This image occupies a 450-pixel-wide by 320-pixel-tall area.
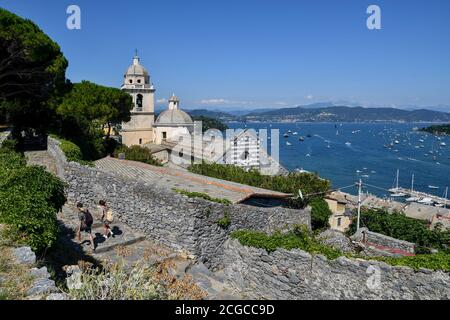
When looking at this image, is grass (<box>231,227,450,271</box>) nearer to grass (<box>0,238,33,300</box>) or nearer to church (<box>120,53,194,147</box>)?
grass (<box>0,238,33,300</box>)

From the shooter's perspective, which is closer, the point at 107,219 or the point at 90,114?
the point at 107,219

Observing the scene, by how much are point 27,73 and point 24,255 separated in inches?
621

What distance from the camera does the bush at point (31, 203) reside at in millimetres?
6168

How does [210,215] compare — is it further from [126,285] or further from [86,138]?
[86,138]

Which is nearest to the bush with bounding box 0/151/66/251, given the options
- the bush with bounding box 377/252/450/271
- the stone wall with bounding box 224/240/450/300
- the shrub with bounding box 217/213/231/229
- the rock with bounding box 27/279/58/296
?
the rock with bounding box 27/279/58/296

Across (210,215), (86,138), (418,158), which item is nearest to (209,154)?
(86,138)

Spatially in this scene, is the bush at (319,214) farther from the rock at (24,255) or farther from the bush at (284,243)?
the rock at (24,255)

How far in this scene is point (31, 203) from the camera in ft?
22.8

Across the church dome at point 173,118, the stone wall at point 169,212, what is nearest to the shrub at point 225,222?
the stone wall at point 169,212

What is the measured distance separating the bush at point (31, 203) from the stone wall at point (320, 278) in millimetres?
4775

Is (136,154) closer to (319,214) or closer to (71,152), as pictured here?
(71,152)

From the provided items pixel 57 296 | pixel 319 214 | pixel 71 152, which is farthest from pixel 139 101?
pixel 57 296

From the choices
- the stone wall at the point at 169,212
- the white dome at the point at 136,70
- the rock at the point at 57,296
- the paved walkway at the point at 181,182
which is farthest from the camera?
the white dome at the point at 136,70

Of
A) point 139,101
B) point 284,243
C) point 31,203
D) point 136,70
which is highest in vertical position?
point 136,70
